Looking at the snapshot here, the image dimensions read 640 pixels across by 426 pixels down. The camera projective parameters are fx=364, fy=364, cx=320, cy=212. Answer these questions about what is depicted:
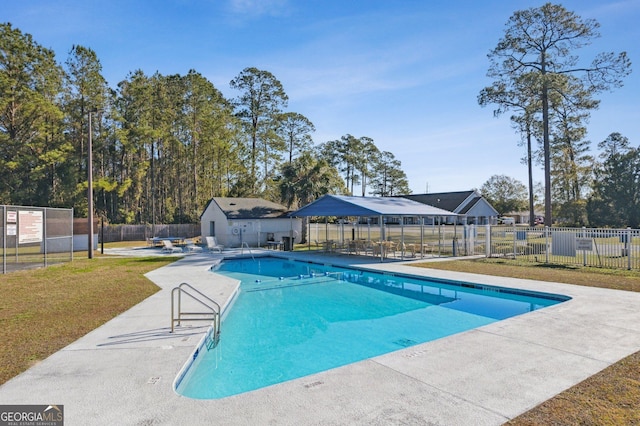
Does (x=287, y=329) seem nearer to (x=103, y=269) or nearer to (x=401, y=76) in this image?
(x=103, y=269)

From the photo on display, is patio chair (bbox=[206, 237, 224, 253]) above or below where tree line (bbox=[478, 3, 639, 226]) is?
below

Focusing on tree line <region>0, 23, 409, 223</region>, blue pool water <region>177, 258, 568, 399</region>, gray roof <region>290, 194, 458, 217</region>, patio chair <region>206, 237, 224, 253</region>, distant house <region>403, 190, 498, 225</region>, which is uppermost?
tree line <region>0, 23, 409, 223</region>

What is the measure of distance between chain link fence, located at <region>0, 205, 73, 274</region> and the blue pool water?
7880 mm

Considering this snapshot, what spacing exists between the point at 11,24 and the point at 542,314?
35.8m

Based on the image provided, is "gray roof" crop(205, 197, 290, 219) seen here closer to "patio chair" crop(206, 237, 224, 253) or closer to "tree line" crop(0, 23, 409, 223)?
"tree line" crop(0, 23, 409, 223)

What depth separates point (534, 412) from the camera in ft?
11.8

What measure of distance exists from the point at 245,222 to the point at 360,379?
21347 mm

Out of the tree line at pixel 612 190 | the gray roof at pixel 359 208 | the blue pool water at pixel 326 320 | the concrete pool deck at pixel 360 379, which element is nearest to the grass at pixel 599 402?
the concrete pool deck at pixel 360 379

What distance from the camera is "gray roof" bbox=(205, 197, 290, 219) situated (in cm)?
2484

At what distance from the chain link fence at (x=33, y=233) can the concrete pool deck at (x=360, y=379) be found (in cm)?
909

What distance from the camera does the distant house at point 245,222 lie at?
2456 cm

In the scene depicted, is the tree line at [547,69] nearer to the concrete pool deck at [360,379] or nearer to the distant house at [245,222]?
the distant house at [245,222]

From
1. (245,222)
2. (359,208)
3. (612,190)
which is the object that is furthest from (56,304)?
(612,190)

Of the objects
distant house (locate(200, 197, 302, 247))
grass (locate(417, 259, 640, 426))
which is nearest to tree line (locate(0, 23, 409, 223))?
distant house (locate(200, 197, 302, 247))
